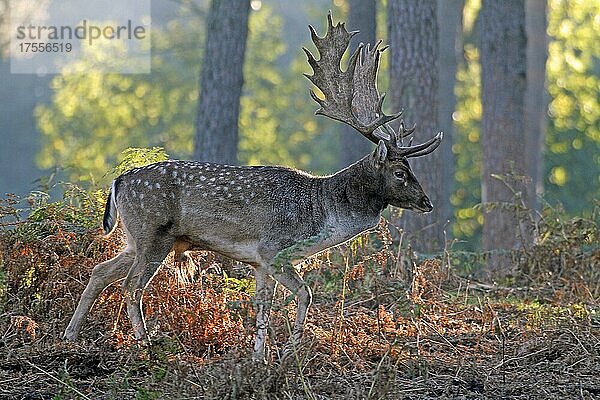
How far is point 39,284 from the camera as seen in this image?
28.6 feet

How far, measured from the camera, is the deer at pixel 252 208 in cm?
820

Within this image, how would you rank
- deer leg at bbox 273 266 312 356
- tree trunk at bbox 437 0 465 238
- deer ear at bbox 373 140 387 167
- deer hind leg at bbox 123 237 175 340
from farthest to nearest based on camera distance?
tree trunk at bbox 437 0 465 238, deer ear at bbox 373 140 387 167, deer hind leg at bbox 123 237 175 340, deer leg at bbox 273 266 312 356

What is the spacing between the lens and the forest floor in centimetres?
660

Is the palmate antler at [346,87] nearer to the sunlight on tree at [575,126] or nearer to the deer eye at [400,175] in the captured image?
the deer eye at [400,175]

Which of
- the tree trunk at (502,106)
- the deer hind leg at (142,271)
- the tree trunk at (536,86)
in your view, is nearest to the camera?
the deer hind leg at (142,271)

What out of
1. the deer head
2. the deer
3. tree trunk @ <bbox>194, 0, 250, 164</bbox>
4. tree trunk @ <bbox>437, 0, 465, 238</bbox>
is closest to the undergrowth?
the deer

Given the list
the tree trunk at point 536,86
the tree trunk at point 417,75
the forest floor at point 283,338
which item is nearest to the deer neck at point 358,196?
the forest floor at point 283,338

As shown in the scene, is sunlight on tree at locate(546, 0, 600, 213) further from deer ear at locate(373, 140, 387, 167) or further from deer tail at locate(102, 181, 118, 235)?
deer tail at locate(102, 181, 118, 235)

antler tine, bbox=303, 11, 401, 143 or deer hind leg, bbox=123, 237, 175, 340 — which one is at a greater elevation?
antler tine, bbox=303, 11, 401, 143

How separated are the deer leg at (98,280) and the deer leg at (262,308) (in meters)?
1.03

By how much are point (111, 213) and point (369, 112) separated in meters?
2.19

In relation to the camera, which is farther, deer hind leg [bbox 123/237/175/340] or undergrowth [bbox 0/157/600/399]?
deer hind leg [bbox 123/237/175/340]

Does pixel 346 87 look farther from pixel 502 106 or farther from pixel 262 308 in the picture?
pixel 502 106

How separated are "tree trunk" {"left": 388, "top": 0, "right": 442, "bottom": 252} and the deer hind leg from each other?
18.4ft
